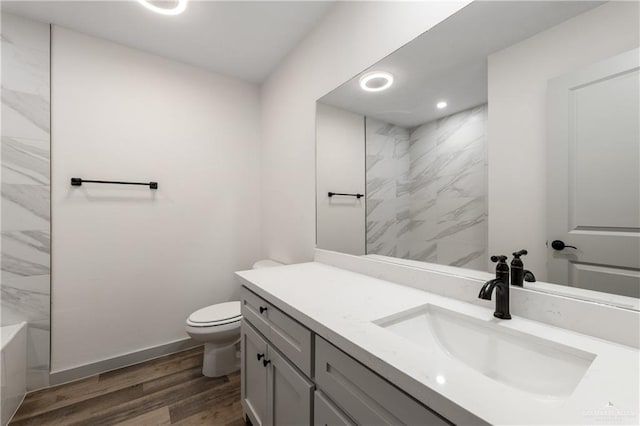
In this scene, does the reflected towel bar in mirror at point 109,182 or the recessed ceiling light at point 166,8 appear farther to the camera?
the reflected towel bar in mirror at point 109,182

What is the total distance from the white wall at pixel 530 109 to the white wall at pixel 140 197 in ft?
6.71

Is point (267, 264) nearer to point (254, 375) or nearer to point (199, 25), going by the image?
point (254, 375)

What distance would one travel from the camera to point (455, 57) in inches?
40.4

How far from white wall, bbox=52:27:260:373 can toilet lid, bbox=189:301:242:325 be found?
0.40 meters

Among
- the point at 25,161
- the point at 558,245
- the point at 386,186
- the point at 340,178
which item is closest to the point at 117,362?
the point at 25,161

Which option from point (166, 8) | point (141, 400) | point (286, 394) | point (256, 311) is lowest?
point (141, 400)

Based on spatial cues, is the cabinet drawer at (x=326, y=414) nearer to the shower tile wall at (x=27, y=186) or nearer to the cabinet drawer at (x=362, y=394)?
the cabinet drawer at (x=362, y=394)

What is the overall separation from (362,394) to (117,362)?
2090mm

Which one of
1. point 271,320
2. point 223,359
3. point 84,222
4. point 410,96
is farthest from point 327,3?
point 223,359

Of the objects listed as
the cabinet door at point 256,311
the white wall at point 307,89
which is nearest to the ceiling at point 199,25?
the white wall at point 307,89

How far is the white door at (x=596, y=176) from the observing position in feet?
2.13

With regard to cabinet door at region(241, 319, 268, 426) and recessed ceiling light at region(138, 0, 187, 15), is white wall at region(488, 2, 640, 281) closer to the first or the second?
cabinet door at region(241, 319, 268, 426)

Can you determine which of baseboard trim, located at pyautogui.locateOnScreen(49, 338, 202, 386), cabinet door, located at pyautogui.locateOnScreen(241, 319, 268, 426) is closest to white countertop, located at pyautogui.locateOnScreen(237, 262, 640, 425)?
cabinet door, located at pyautogui.locateOnScreen(241, 319, 268, 426)

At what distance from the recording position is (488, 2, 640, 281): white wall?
69cm
